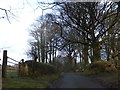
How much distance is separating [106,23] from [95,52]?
4558 mm

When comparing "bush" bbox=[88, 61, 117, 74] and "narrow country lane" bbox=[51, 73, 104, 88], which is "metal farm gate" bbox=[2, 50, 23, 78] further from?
"bush" bbox=[88, 61, 117, 74]

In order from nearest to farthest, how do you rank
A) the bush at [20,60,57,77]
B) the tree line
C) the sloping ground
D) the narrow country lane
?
the sloping ground
the narrow country lane
the bush at [20,60,57,77]
the tree line

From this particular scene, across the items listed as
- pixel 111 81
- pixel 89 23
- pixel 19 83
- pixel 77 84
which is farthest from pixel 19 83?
pixel 89 23

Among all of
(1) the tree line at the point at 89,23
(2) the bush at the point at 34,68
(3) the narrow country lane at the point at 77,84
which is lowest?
(3) the narrow country lane at the point at 77,84

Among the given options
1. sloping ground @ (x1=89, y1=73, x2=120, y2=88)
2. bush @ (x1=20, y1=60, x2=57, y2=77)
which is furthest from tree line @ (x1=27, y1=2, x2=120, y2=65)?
sloping ground @ (x1=89, y1=73, x2=120, y2=88)

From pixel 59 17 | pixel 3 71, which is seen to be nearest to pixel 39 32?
pixel 59 17

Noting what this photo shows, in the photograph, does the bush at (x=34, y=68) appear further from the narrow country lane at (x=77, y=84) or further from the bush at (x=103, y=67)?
the bush at (x=103, y=67)

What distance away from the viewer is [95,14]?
33.8 m

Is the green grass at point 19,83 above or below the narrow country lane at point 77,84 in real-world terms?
above

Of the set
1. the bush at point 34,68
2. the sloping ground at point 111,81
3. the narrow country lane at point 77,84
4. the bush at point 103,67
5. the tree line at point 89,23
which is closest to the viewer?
the sloping ground at point 111,81

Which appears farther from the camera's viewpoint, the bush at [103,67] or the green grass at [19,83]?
the bush at [103,67]

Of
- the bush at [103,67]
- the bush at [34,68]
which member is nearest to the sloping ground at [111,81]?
the bush at [34,68]

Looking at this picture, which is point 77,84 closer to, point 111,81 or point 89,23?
point 111,81

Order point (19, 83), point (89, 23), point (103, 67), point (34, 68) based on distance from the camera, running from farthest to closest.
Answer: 1. point (89, 23)
2. point (103, 67)
3. point (34, 68)
4. point (19, 83)
